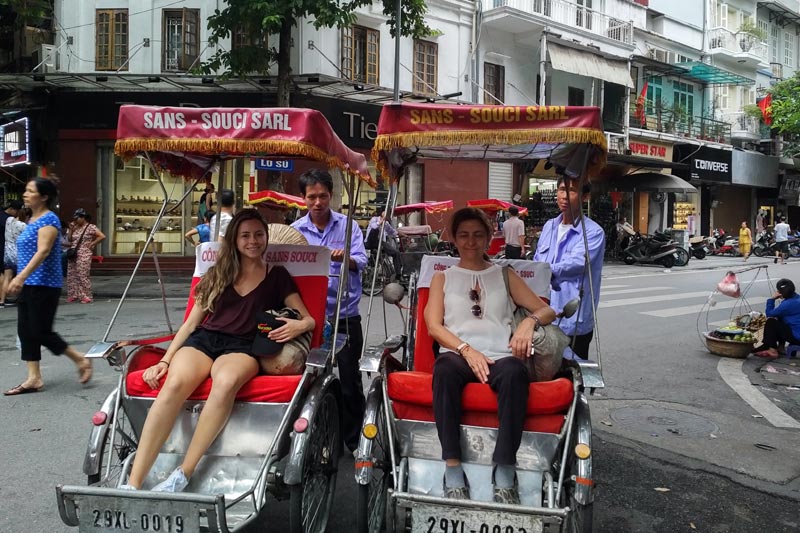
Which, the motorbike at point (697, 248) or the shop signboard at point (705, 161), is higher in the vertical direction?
the shop signboard at point (705, 161)

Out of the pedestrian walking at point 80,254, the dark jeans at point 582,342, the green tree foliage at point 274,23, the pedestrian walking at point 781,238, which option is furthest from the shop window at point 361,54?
the pedestrian walking at point 781,238

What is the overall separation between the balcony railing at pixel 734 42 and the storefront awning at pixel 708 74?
190 cm

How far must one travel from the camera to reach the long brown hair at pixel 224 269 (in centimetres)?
389

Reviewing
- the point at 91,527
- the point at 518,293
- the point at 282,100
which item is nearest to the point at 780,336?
the point at 518,293

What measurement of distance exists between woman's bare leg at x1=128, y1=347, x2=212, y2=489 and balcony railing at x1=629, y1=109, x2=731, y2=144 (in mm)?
26069

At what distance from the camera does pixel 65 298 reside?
12.8 metres

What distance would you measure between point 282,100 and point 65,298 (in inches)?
257

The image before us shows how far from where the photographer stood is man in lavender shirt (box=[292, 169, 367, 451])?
4.47 metres

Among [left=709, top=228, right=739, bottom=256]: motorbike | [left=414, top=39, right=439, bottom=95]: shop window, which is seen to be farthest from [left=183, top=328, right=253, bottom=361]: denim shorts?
[left=709, top=228, right=739, bottom=256]: motorbike

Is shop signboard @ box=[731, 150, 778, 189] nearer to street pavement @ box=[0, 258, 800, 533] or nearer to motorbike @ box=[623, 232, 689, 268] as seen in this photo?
motorbike @ box=[623, 232, 689, 268]

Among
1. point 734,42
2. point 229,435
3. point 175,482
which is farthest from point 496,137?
point 734,42

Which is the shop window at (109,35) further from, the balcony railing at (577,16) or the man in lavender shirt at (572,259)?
the man in lavender shirt at (572,259)

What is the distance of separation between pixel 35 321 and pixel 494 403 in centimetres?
458

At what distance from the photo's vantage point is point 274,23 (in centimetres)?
1365
